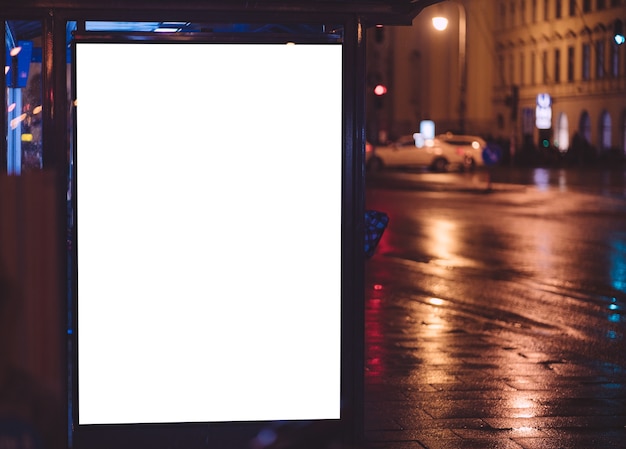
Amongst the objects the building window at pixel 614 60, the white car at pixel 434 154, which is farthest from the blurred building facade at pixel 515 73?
the white car at pixel 434 154

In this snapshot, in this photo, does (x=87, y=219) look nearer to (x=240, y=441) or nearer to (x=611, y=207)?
(x=240, y=441)

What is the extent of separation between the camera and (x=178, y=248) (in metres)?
5.26

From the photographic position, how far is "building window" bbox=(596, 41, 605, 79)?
6600 cm

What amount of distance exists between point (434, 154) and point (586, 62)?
2167 cm

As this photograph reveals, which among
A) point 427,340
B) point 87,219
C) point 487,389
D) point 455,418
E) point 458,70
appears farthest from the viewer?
point 458,70

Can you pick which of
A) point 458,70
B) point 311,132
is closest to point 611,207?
point 311,132

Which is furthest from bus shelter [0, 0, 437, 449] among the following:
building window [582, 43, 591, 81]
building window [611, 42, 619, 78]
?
building window [582, 43, 591, 81]

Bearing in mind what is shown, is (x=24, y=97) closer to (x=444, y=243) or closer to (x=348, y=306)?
(x=348, y=306)

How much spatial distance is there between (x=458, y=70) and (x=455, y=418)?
A: 75.5 m

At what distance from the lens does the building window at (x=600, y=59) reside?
66000 millimetres

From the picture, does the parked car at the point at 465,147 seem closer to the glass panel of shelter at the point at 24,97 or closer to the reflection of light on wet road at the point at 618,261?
the reflection of light on wet road at the point at 618,261

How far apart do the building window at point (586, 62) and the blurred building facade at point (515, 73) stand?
5 cm

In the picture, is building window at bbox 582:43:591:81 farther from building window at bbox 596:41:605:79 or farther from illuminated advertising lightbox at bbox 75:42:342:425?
illuminated advertising lightbox at bbox 75:42:342:425

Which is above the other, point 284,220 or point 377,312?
point 284,220
